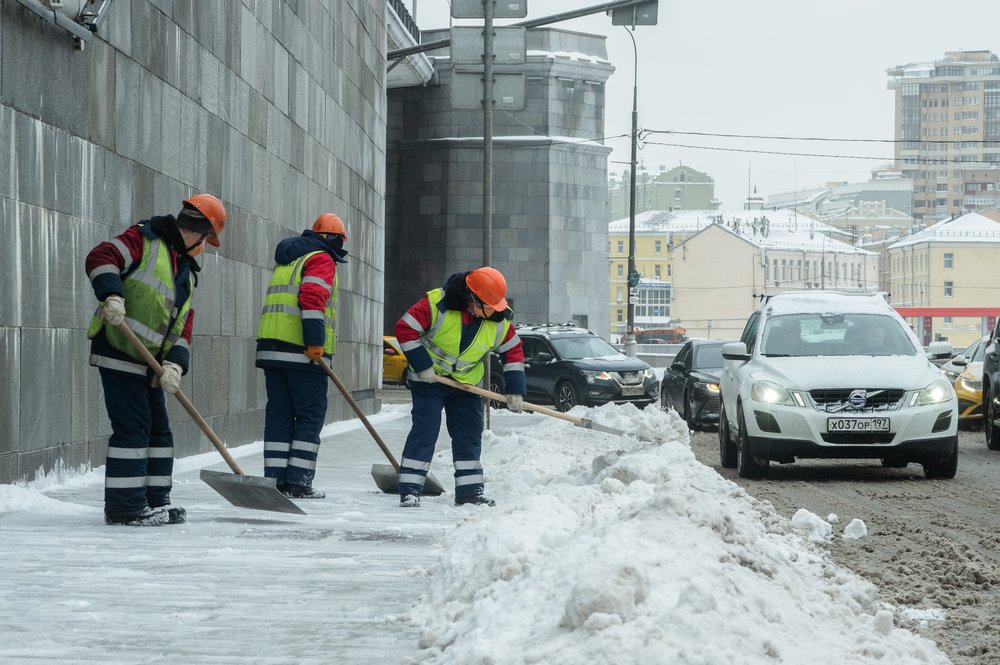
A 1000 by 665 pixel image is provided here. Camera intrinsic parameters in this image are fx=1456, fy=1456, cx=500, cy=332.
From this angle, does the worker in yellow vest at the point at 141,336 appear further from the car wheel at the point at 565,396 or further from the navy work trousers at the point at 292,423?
the car wheel at the point at 565,396

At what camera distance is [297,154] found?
17.6 metres

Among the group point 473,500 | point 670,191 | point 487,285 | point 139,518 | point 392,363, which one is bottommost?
point 392,363

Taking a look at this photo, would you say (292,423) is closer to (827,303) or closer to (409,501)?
(409,501)

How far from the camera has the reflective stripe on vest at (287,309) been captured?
995 centimetres

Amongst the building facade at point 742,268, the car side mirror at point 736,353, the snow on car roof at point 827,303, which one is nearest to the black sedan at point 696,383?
the snow on car roof at point 827,303

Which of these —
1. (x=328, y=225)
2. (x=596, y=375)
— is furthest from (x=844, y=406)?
(x=596, y=375)

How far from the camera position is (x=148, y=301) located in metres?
8.22

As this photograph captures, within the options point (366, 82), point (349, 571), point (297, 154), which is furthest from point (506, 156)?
point (349, 571)

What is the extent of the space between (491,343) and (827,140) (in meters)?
46.4

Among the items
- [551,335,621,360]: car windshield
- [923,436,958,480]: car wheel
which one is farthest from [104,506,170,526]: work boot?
[551,335,621,360]: car windshield

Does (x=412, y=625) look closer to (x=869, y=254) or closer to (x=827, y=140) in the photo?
(x=827, y=140)

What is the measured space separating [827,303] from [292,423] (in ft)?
22.0

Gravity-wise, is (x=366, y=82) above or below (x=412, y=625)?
above

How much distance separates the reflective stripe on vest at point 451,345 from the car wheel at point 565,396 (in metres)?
17.0
